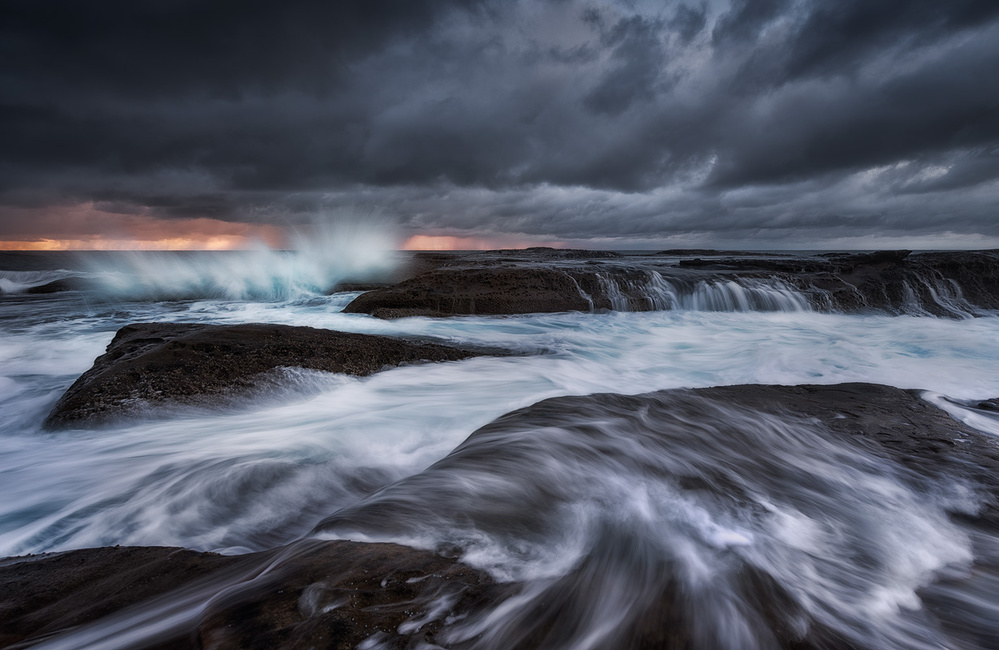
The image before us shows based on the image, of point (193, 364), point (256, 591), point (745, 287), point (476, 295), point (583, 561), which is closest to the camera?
point (256, 591)

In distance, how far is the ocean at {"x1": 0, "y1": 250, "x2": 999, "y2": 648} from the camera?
1.72 metres

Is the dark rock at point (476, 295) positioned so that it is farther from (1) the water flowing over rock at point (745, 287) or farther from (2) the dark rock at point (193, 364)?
(2) the dark rock at point (193, 364)

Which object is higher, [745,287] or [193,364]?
[193,364]

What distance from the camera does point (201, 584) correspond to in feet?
5.08

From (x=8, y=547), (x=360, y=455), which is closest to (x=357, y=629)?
(x=360, y=455)

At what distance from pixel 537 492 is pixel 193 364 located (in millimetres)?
3214

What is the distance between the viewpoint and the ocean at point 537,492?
67.6 inches

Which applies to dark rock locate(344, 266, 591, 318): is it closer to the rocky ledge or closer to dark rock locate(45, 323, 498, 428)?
dark rock locate(45, 323, 498, 428)

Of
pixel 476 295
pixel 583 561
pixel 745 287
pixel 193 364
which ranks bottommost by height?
pixel 583 561

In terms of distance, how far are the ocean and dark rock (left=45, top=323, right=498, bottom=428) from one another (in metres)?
0.15

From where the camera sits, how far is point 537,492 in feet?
7.73

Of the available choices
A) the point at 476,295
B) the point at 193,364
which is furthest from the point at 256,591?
the point at 476,295

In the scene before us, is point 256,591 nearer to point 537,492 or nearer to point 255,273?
point 537,492

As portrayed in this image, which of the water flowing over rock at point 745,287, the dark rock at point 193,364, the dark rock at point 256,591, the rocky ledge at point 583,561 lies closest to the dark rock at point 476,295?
the water flowing over rock at point 745,287
